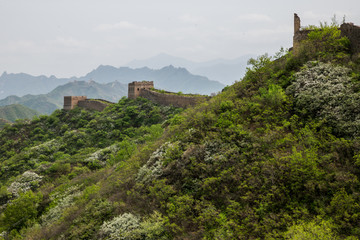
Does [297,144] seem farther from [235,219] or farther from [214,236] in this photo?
[214,236]

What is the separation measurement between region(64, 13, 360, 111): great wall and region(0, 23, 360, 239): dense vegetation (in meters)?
0.51

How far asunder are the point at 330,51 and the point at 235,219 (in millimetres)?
9837

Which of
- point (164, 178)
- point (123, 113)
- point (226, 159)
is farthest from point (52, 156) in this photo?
point (226, 159)

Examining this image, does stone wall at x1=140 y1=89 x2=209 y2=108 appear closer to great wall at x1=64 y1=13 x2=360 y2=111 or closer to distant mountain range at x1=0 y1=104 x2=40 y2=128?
great wall at x1=64 y1=13 x2=360 y2=111

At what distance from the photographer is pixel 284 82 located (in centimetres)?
1258

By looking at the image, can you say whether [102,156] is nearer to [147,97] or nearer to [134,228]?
[147,97]

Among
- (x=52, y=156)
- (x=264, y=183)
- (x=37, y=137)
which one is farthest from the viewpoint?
(x=37, y=137)

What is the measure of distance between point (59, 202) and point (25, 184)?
7.41m

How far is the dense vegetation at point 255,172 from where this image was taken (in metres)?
7.36

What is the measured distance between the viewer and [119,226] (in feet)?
30.6

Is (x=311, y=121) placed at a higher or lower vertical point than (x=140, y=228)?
higher

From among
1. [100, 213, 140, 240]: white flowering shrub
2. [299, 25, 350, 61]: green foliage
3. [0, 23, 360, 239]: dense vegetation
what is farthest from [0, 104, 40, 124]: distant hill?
[299, 25, 350, 61]: green foliage

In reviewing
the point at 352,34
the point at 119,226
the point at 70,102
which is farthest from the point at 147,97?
the point at 119,226

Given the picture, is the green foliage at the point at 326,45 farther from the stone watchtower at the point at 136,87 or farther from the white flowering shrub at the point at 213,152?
the stone watchtower at the point at 136,87
